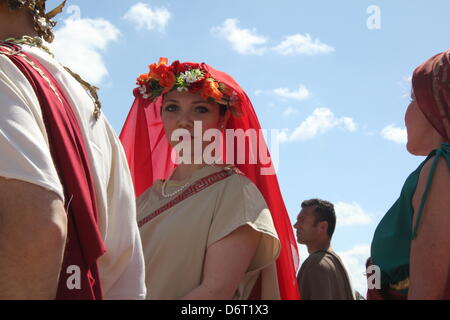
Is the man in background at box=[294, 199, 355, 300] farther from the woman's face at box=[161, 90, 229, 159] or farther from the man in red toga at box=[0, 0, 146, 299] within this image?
the man in red toga at box=[0, 0, 146, 299]

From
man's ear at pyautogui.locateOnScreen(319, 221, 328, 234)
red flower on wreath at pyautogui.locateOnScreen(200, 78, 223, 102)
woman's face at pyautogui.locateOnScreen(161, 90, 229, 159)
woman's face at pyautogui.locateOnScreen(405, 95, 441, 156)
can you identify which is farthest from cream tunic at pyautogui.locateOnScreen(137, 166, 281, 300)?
man's ear at pyautogui.locateOnScreen(319, 221, 328, 234)

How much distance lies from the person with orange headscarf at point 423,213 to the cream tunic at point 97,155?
1.07 meters

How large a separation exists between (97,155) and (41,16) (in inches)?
20.5

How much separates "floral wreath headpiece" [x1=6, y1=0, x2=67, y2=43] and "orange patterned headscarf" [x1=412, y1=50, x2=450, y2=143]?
1.53 m

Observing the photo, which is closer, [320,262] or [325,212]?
[320,262]

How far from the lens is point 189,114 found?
3.74 m

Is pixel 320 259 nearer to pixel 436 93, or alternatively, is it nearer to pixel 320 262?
pixel 320 262

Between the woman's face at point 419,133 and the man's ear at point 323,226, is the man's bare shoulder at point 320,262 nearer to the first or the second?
the man's ear at point 323,226

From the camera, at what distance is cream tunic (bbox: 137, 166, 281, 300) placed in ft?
10.5

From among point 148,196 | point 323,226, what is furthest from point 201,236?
point 323,226

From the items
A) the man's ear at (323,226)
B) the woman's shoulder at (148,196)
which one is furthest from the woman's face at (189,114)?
the man's ear at (323,226)
